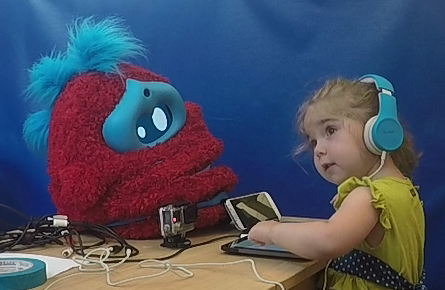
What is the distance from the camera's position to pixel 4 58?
1.58m

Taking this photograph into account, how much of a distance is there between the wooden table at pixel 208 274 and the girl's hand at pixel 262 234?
1.2 inches

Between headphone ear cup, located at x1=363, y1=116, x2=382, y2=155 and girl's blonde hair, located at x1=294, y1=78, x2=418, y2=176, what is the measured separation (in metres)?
0.02

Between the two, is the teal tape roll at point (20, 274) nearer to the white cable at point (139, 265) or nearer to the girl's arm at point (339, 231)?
the white cable at point (139, 265)

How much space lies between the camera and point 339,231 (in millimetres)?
891

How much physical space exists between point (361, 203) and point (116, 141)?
44 centimetres

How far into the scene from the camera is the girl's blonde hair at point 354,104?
1.00 metres

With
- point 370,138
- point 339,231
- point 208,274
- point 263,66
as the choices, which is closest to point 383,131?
point 370,138

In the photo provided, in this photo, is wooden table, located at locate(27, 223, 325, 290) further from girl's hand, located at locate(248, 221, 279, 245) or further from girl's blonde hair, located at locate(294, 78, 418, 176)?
girl's blonde hair, located at locate(294, 78, 418, 176)

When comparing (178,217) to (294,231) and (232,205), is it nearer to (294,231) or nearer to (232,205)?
(232,205)

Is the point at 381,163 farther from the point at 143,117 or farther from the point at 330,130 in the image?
the point at 143,117

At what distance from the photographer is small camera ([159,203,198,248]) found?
3.57 ft

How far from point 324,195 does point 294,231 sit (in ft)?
1.62

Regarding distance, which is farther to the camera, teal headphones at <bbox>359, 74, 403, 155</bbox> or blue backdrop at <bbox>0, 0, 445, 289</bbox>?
blue backdrop at <bbox>0, 0, 445, 289</bbox>

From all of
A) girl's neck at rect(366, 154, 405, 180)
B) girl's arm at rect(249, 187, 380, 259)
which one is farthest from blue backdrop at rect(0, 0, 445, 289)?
girl's arm at rect(249, 187, 380, 259)
